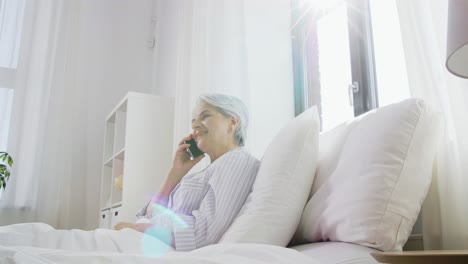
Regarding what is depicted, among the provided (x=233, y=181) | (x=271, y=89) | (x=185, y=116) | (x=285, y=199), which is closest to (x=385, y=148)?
(x=285, y=199)

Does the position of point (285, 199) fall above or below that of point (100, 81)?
below

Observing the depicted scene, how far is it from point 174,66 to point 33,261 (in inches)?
119

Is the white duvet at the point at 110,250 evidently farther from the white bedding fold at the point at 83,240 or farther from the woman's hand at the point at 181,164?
the woman's hand at the point at 181,164

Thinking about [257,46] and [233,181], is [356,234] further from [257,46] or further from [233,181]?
[257,46]

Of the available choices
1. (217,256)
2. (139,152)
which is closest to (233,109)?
(217,256)

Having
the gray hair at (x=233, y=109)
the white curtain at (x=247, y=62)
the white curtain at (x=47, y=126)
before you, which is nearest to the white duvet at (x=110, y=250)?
the gray hair at (x=233, y=109)

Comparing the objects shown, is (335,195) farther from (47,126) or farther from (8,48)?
(8,48)

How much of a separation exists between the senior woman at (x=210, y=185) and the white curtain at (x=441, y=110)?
511 mm

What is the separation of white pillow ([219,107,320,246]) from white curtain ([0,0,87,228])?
2477mm

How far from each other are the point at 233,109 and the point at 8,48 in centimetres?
244

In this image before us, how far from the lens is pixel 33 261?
1.83 feet

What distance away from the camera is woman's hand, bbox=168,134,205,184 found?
186cm

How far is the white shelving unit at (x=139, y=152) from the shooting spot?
2844 mm

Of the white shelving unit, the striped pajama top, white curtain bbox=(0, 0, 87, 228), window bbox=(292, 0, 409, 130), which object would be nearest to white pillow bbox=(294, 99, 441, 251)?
the striped pajama top
